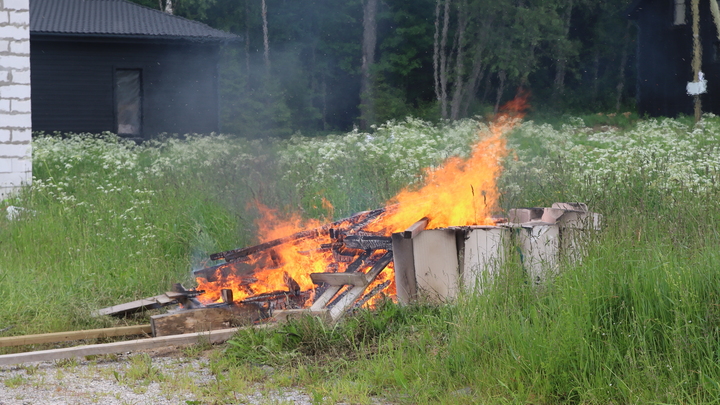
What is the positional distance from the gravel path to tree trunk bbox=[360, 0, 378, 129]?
28.3m

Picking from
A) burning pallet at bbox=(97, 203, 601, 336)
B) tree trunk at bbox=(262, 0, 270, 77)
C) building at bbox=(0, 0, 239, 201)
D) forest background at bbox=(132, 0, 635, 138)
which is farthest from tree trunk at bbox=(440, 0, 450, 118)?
burning pallet at bbox=(97, 203, 601, 336)

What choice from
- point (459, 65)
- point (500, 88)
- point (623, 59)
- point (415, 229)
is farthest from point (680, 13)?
point (415, 229)

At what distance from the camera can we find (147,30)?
19.6m

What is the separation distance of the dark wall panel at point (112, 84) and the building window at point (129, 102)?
0.40m

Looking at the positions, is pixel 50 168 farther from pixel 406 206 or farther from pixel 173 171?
pixel 406 206

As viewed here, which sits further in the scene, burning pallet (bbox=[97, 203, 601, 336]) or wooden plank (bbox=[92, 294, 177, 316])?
wooden plank (bbox=[92, 294, 177, 316])

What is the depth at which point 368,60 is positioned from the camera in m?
34.3

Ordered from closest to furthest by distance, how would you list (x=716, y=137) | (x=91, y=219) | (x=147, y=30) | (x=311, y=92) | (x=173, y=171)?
(x=91, y=219) < (x=173, y=171) < (x=716, y=137) < (x=147, y=30) < (x=311, y=92)

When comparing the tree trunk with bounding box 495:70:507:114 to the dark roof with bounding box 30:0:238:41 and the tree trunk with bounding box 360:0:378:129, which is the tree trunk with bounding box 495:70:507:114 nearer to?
the tree trunk with bounding box 360:0:378:129

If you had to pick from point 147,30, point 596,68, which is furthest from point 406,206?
point 596,68

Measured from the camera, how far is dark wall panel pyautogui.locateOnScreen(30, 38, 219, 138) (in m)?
19.8

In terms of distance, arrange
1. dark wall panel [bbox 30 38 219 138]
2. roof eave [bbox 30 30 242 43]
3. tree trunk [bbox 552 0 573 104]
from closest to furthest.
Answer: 1. roof eave [bbox 30 30 242 43]
2. dark wall panel [bbox 30 38 219 138]
3. tree trunk [bbox 552 0 573 104]

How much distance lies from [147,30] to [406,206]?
1566 centimetres

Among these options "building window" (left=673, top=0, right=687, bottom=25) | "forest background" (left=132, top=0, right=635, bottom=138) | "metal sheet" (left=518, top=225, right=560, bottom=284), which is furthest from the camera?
"forest background" (left=132, top=0, right=635, bottom=138)
